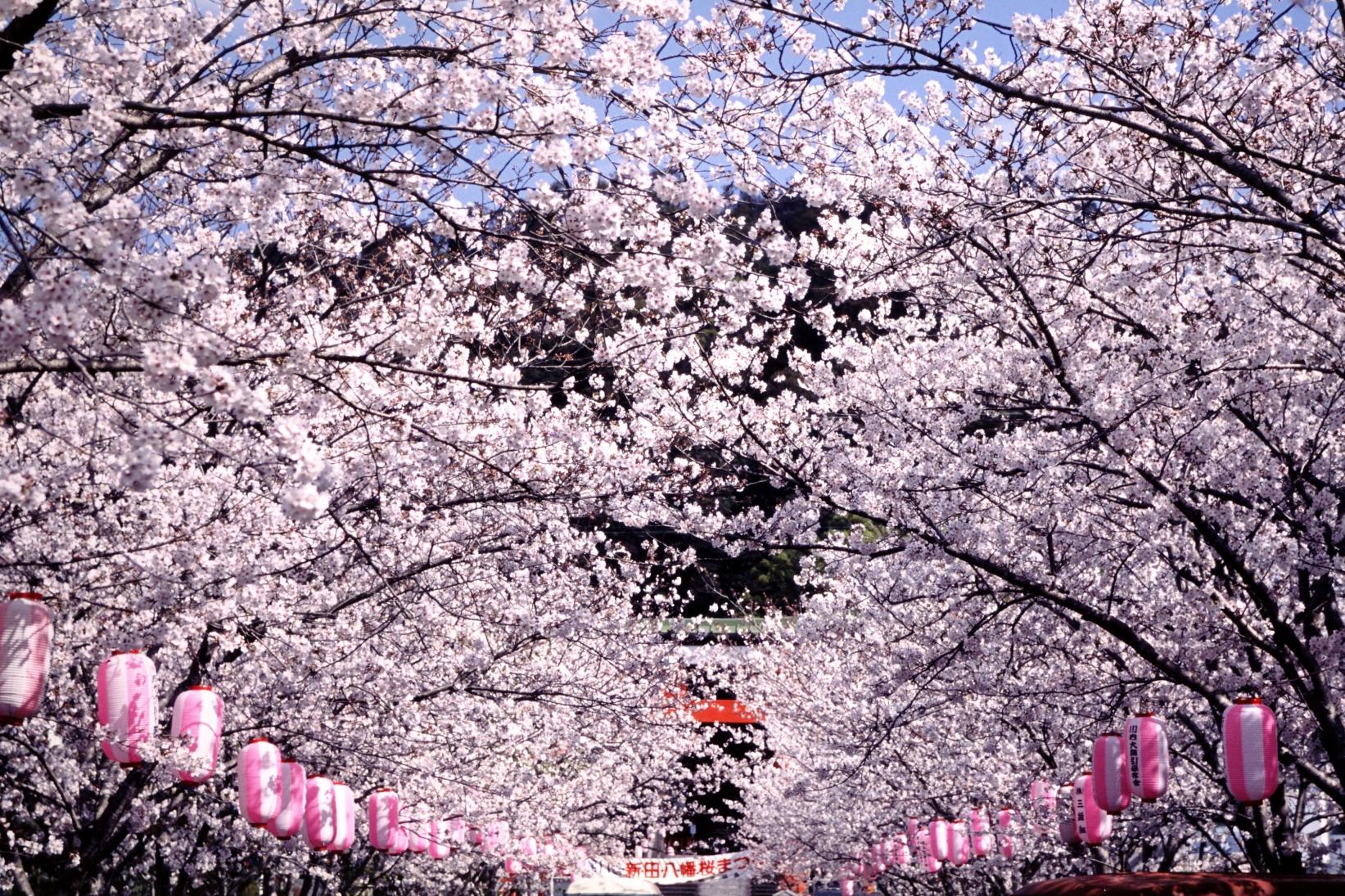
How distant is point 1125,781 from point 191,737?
288 inches

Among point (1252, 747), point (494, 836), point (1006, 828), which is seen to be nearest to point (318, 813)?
point (1252, 747)

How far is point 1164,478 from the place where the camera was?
9570 millimetres

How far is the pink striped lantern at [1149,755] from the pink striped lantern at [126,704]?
24.4ft

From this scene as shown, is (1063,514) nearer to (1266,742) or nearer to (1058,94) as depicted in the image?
(1266,742)

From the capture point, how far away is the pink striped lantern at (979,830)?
59.0 ft

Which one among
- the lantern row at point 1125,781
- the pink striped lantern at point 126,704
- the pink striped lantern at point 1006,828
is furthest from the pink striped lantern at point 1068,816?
the pink striped lantern at point 126,704

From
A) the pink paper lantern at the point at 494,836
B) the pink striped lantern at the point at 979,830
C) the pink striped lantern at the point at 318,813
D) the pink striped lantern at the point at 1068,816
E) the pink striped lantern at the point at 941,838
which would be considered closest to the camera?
the pink striped lantern at the point at 318,813

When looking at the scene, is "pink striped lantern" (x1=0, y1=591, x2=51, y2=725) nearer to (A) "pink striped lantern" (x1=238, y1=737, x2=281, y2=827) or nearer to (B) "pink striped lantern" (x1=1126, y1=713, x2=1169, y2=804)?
(A) "pink striped lantern" (x1=238, y1=737, x2=281, y2=827)

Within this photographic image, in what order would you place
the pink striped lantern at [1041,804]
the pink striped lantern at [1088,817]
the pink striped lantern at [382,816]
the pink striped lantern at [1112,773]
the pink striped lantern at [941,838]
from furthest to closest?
the pink striped lantern at [941,838] < the pink striped lantern at [1041,804] < the pink striped lantern at [382,816] < the pink striped lantern at [1088,817] < the pink striped lantern at [1112,773]

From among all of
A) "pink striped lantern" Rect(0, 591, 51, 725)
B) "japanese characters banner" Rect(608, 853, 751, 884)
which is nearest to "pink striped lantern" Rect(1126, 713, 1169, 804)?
"pink striped lantern" Rect(0, 591, 51, 725)

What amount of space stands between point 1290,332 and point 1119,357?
1.13 meters

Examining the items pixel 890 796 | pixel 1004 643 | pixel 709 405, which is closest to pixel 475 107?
pixel 709 405

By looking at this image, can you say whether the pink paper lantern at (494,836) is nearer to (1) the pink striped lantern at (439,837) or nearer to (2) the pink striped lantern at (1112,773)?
(1) the pink striped lantern at (439,837)

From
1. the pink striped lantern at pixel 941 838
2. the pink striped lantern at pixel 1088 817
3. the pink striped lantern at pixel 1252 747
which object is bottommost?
the pink striped lantern at pixel 941 838
